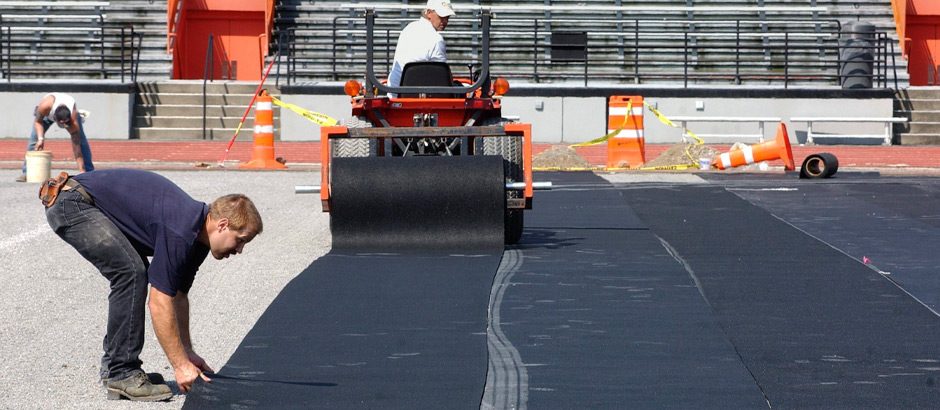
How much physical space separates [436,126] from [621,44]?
18283mm

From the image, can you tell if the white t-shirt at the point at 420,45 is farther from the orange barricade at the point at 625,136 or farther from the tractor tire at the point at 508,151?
the orange barricade at the point at 625,136

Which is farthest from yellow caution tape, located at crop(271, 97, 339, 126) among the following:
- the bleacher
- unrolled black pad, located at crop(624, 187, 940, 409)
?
unrolled black pad, located at crop(624, 187, 940, 409)

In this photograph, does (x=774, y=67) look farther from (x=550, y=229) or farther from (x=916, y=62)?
(x=550, y=229)

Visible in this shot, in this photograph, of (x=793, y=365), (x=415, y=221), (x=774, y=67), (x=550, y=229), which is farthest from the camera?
(x=774, y=67)

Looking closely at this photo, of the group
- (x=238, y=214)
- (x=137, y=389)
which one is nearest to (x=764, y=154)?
(x=137, y=389)

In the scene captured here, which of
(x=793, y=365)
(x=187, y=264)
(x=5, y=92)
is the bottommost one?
(x=793, y=365)

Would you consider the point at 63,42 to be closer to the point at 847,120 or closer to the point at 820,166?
the point at 847,120

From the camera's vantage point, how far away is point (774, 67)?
29609mm

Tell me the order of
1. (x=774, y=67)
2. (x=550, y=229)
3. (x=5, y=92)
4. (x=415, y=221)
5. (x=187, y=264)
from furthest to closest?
1. (x=774, y=67)
2. (x=5, y=92)
3. (x=550, y=229)
4. (x=415, y=221)
5. (x=187, y=264)

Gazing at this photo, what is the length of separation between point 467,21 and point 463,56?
1.05m

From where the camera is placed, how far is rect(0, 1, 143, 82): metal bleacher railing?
28594 mm

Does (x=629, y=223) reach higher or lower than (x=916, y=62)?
lower

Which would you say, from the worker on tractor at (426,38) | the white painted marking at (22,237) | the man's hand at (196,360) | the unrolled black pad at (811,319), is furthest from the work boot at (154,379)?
the worker on tractor at (426,38)

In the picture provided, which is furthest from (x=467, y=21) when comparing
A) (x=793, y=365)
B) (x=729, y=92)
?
(x=793, y=365)
